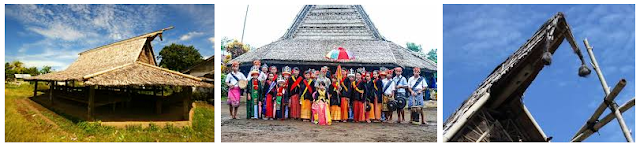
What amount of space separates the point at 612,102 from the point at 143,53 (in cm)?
965

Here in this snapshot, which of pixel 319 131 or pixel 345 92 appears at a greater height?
pixel 345 92

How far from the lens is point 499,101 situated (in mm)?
6906

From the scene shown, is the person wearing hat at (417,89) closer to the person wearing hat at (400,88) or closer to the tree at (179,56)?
the person wearing hat at (400,88)

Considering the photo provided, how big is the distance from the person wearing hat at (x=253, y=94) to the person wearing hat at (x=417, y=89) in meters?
2.81

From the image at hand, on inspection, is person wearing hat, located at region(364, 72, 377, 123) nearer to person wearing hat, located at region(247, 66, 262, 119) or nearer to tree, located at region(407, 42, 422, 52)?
tree, located at region(407, 42, 422, 52)

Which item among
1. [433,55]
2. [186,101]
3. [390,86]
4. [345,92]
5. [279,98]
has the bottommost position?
[186,101]

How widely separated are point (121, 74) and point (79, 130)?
1.33 m

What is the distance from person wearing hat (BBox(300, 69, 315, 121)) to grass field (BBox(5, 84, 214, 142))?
1.85 meters

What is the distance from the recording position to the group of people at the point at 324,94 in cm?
838

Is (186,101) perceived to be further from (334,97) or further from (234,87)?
(334,97)

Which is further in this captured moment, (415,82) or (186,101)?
(186,101)

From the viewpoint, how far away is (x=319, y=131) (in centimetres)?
807

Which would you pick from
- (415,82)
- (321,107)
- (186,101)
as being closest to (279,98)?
(321,107)

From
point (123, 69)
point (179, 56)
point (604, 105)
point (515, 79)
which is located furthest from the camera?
point (179, 56)
